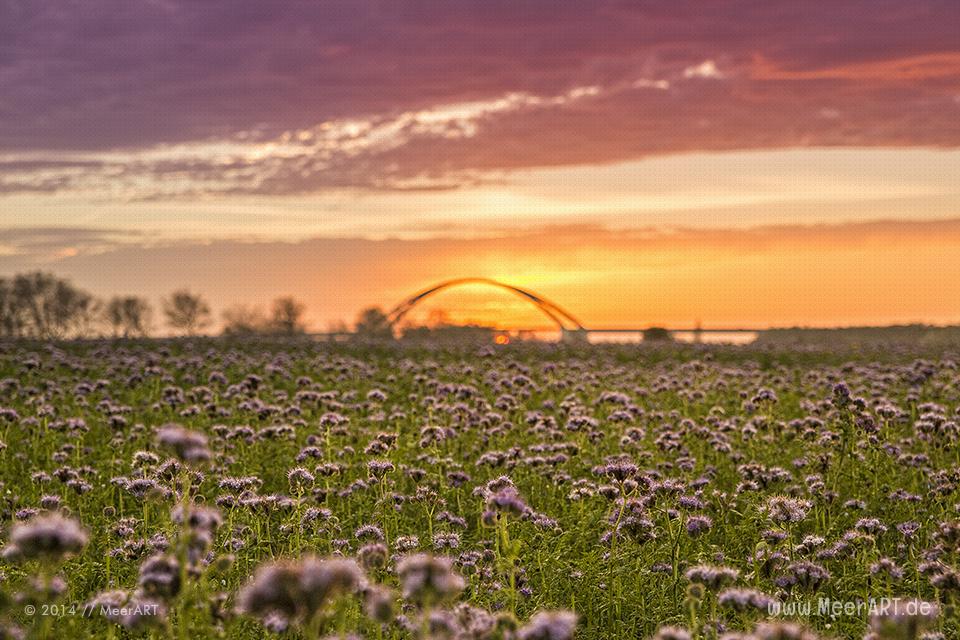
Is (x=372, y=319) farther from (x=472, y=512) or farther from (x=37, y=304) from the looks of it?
(x=472, y=512)

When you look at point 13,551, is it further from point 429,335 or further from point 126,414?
point 429,335

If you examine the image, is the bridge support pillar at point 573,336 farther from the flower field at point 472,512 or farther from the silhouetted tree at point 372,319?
the flower field at point 472,512

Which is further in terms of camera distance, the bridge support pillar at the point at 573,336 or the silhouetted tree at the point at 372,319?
the silhouetted tree at the point at 372,319

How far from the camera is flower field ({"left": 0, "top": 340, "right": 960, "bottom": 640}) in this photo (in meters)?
4.60

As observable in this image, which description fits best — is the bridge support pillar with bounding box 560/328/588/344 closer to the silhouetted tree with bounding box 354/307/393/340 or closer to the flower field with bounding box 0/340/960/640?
the silhouetted tree with bounding box 354/307/393/340

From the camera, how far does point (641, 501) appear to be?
8883 millimetres

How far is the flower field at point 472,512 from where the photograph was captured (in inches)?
181

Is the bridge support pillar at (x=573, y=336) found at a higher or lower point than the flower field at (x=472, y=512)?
higher

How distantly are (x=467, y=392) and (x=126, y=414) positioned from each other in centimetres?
655

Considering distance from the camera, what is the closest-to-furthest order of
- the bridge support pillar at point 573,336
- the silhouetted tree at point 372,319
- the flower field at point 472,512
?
the flower field at point 472,512
the bridge support pillar at point 573,336
the silhouetted tree at point 372,319

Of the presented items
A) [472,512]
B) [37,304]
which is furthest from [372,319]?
[472,512]

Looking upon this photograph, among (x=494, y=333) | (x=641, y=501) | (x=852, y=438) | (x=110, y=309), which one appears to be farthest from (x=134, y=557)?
(x=110, y=309)

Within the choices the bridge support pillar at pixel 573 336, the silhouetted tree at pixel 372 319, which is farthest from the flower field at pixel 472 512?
the silhouetted tree at pixel 372 319

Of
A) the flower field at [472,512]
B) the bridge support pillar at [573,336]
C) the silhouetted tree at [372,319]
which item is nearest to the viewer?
the flower field at [472,512]
